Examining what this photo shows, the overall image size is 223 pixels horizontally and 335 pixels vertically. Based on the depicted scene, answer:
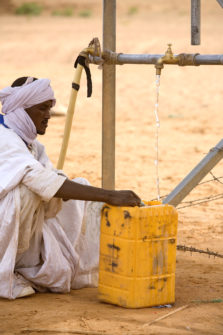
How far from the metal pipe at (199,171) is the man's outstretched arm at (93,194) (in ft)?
2.13

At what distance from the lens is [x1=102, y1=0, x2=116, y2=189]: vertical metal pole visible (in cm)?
468

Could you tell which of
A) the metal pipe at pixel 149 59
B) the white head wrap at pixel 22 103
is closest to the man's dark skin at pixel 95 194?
the white head wrap at pixel 22 103

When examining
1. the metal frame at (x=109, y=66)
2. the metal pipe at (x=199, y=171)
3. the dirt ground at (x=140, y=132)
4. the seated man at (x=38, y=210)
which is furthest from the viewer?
the metal frame at (x=109, y=66)

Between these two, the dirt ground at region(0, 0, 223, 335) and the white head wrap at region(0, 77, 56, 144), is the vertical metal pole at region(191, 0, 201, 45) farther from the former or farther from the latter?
the dirt ground at region(0, 0, 223, 335)

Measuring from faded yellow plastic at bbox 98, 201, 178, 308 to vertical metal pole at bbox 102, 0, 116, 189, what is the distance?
3.81ft

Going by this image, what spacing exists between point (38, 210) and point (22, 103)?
24.1 inches

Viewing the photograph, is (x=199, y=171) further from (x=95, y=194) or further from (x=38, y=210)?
(x=38, y=210)

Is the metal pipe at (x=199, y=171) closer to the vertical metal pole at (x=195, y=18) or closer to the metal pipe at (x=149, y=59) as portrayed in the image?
the metal pipe at (x=149, y=59)

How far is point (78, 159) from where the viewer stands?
8688mm

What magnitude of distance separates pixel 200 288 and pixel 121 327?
0.91 meters

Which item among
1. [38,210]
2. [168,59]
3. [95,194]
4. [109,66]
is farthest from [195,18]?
[38,210]

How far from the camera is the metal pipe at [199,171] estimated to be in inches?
161

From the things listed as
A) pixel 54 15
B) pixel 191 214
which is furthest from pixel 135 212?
pixel 54 15

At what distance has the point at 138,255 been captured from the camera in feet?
11.7
